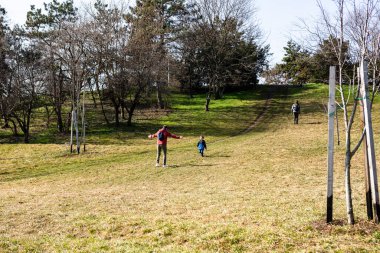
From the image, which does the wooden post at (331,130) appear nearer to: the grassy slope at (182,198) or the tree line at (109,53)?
the grassy slope at (182,198)

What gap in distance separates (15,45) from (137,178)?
26.5m

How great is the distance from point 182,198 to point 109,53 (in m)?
24.5

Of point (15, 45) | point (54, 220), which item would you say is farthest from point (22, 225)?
point (15, 45)

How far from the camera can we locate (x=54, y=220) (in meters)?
9.98

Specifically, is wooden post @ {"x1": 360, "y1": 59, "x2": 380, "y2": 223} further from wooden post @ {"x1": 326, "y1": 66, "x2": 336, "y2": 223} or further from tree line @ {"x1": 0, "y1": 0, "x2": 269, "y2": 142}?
tree line @ {"x1": 0, "y1": 0, "x2": 269, "y2": 142}

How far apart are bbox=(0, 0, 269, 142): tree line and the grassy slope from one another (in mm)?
7401

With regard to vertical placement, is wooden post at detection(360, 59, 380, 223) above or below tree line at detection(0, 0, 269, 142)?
below

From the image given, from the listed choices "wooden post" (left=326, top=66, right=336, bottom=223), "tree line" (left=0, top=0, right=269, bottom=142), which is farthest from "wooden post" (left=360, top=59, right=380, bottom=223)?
"tree line" (left=0, top=0, right=269, bottom=142)

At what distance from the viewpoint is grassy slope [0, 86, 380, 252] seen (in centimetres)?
735

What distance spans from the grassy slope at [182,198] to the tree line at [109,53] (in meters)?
7.40

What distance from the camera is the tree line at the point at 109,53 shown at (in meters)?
31.8

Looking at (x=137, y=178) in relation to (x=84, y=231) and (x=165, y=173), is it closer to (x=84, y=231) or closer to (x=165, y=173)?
(x=165, y=173)

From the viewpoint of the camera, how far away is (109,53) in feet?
111

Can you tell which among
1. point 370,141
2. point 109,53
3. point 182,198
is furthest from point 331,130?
point 109,53
